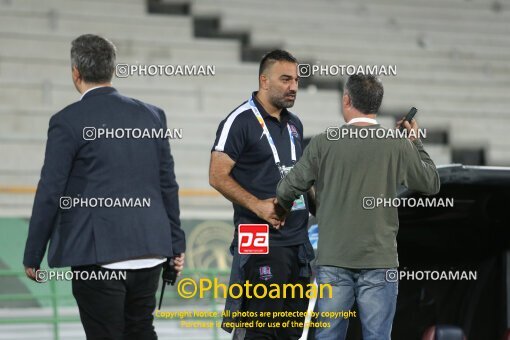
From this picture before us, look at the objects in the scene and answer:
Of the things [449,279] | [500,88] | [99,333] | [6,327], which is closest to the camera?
[99,333]

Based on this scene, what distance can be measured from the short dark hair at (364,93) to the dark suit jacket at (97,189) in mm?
872

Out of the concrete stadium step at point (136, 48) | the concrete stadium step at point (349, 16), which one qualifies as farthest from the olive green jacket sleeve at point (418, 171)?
the concrete stadium step at point (349, 16)

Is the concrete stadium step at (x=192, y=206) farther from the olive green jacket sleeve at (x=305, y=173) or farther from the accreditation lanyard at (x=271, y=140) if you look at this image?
the olive green jacket sleeve at (x=305, y=173)

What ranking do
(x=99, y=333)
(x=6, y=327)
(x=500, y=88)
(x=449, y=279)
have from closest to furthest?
1. (x=99, y=333)
2. (x=449, y=279)
3. (x=6, y=327)
4. (x=500, y=88)

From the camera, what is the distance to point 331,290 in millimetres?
4312

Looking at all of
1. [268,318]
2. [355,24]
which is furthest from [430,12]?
[268,318]

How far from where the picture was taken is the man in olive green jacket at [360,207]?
169 inches

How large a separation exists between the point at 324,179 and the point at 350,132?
23 cm

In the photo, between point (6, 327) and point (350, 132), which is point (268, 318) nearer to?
point (350, 132)

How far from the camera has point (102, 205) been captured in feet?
14.0

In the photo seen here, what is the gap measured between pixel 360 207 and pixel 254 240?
730 mm

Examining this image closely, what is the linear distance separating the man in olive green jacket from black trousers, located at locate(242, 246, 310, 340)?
1.67 feet

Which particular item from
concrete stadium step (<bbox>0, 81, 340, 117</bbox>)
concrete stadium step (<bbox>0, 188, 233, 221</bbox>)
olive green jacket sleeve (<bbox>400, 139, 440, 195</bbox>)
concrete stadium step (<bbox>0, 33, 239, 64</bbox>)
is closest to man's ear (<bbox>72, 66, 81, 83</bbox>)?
olive green jacket sleeve (<bbox>400, 139, 440, 195</bbox>)

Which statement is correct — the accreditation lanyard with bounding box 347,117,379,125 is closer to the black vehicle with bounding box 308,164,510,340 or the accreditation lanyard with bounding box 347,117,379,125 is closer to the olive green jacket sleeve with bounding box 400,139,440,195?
the olive green jacket sleeve with bounding box 400,139,440,195
